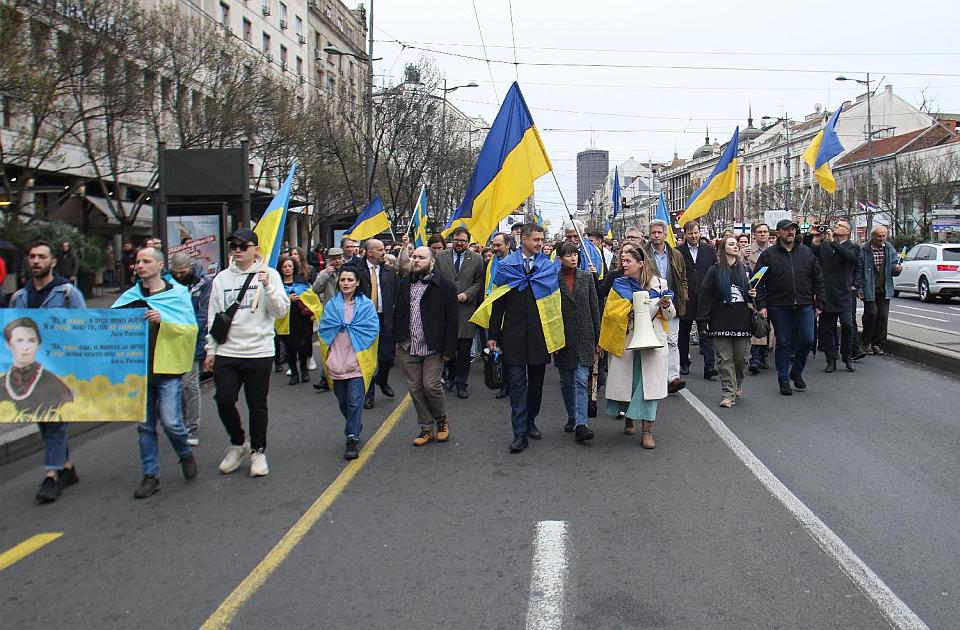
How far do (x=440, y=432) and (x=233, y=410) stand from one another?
6.22 feet

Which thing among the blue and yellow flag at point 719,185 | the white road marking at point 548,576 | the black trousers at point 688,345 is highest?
the blue and yellow flag at point 719,185

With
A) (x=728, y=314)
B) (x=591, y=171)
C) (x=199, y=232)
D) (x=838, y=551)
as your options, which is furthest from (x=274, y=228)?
(x=591, y=171)

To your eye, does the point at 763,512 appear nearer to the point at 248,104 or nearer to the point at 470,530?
the point at 470,530

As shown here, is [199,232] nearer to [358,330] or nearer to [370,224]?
[370,224]

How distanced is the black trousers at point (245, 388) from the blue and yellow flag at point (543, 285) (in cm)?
206

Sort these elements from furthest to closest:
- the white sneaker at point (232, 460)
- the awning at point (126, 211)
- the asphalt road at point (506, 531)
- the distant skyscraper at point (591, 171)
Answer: the distant skyscraper at point (591, 171), the awning at point (126, 211), the white sneaker at point (232, 460), the asphalt road at point (506, 531)

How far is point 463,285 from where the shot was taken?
1052 centimetres

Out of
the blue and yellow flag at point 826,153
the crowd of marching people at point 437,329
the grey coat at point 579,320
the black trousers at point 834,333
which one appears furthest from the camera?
the blue and yellow flag at point 826,153

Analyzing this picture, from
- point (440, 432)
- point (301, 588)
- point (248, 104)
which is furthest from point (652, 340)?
point (248, 104)

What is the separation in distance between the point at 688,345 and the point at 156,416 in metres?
7.09

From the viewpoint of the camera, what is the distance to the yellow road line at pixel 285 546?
382 cm

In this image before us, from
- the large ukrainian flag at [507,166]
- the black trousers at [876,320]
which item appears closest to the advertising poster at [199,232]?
the large ukrainian flag at [507,166]

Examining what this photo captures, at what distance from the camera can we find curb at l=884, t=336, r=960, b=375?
10.8 meters

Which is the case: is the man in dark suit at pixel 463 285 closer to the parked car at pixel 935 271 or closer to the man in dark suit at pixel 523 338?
the man in dark suit at pixel 523 338
